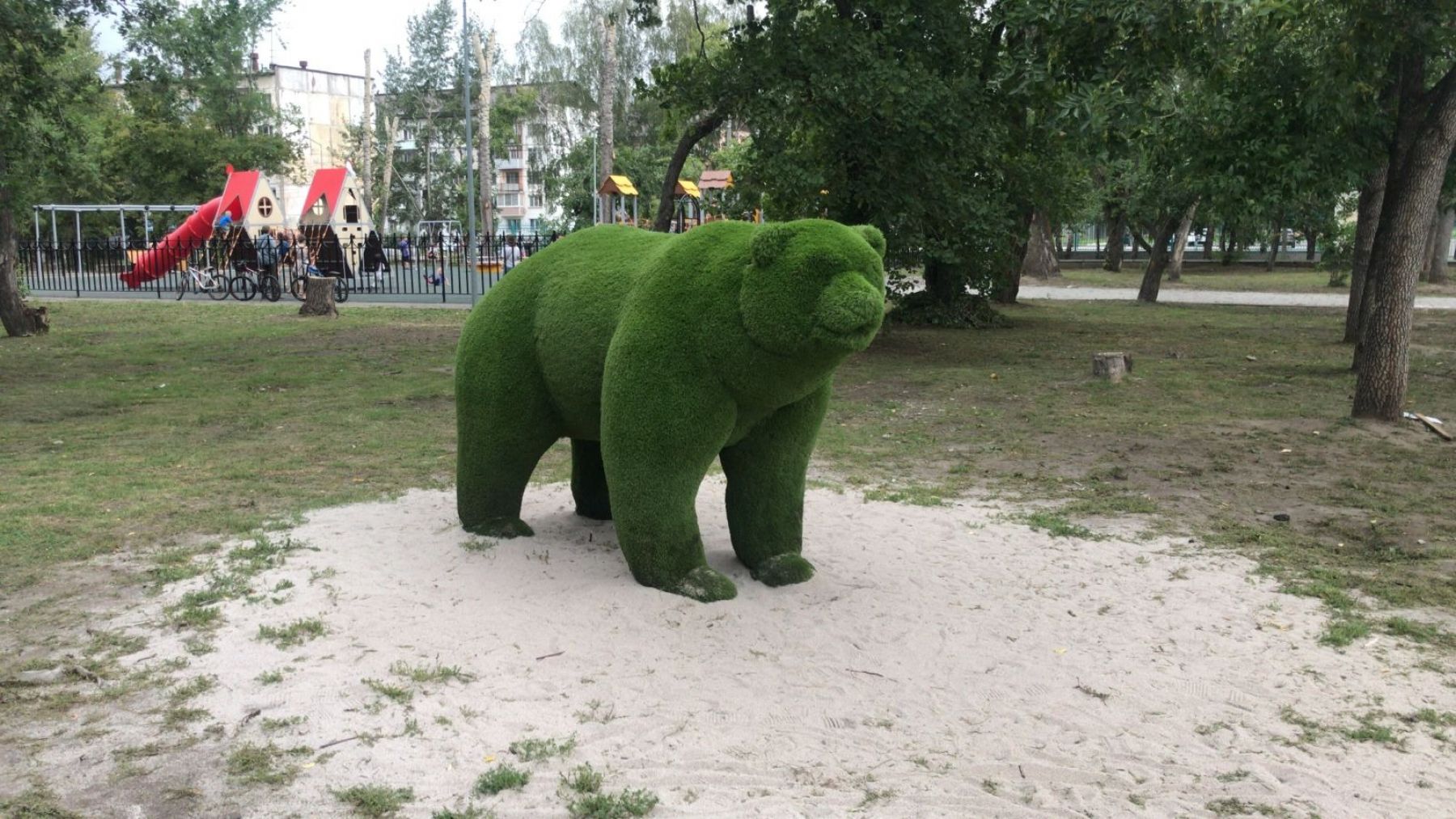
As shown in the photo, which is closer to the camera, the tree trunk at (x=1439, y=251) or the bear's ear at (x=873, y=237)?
the bear's ear at (x=873, y=237)

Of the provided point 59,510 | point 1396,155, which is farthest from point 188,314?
point 1396,155

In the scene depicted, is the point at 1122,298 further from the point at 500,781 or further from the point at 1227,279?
the point at 500,781

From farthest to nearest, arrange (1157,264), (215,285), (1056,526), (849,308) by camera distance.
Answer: (215,285), (1157,264), (1056,526), (849,308)

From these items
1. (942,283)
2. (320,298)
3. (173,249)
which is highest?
(173,249)

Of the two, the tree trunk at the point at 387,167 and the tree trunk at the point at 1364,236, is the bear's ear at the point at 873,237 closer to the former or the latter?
the tree trunk at the point at 1364,236

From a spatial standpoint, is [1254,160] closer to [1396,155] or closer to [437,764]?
[1396,155]

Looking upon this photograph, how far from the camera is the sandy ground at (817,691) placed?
374 centimetres

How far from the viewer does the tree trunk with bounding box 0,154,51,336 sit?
52.6 ft

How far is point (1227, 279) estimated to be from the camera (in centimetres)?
3716

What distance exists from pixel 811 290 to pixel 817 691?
5.52 feet

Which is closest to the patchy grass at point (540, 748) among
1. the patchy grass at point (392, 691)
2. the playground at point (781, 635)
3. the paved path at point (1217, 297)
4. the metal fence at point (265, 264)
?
the playground at point (781, 635)

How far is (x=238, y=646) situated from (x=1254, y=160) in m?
12.0

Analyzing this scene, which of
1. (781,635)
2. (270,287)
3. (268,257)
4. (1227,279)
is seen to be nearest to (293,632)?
(781,635)

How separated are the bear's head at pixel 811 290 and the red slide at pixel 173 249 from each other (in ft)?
89.2
